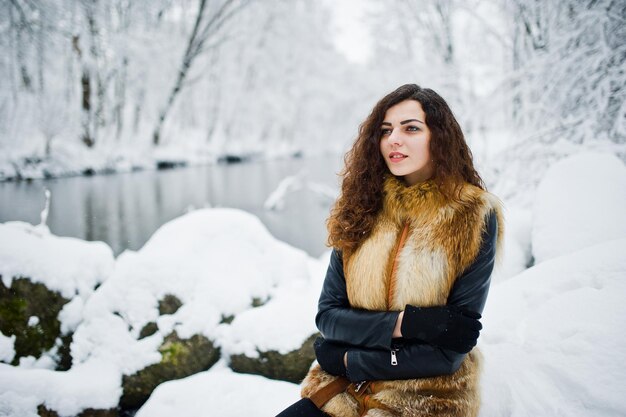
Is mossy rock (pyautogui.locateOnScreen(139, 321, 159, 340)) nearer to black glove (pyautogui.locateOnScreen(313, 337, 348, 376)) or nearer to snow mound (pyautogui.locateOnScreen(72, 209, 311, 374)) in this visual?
snow mound (pyautogui.locateOnScreen(72, 209, 311, 374))

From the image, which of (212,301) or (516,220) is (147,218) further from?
(516,220)

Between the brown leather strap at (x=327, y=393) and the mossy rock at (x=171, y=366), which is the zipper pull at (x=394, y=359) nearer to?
the brown leather strap at (x=327, y=393)

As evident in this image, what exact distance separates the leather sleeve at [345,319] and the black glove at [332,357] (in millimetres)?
31

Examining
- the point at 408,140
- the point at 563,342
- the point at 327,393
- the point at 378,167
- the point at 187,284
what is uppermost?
the point at 408,140

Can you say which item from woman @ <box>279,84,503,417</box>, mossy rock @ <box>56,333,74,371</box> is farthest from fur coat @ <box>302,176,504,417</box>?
mossy rock @ <box>56,333,74,371</box>

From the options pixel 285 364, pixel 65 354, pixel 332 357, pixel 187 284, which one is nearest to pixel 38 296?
pixel 65 354

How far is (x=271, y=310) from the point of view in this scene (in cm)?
336

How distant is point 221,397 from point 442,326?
2.16 meters

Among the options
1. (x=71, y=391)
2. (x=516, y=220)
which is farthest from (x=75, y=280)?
(x=516, y=220)

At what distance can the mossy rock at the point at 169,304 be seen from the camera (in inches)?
133

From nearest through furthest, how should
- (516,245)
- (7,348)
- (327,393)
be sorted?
(327,393), (7,348), (516,245)

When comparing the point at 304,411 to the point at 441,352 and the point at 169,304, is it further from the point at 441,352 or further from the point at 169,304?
the point at 169,304

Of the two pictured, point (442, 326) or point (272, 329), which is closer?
point (442, 326)

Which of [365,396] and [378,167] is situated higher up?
[378,167]
